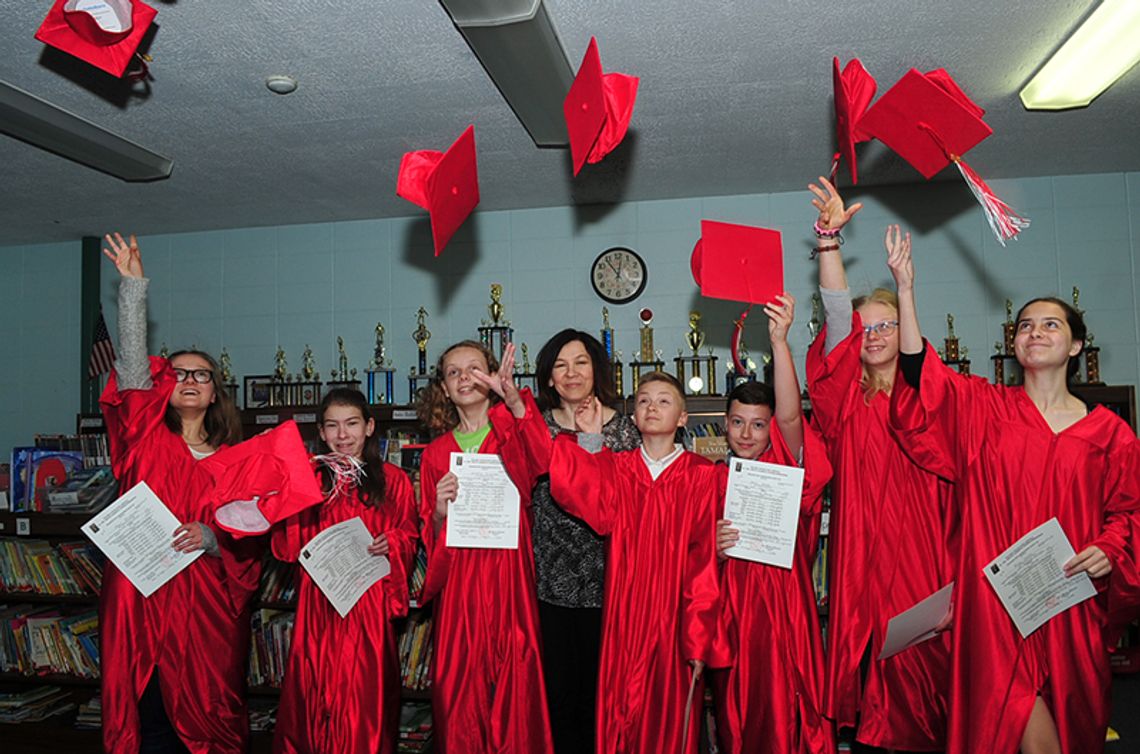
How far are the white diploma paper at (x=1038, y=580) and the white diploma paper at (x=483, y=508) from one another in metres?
1.44

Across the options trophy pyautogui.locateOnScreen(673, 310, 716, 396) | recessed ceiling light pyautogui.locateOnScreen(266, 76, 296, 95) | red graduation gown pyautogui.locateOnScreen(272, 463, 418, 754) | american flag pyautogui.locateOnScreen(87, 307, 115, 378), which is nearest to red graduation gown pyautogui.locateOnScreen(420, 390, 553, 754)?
red graduation gown pyautogui.locateOnScreen(272, 463, 418, 754)

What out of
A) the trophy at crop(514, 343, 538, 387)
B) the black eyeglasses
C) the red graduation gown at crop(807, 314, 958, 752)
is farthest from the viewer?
the trophy at crop(514, 343, 538, 387)

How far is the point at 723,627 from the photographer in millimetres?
2551

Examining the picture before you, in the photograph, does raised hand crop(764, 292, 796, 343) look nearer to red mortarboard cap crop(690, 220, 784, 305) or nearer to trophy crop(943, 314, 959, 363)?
red mortarboard cap crop(690, 220, 784, 305)

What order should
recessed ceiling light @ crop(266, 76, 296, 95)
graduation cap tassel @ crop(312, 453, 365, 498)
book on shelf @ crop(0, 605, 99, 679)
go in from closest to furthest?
graduation cap tassel @ crop(312, 453, 365, 498) < recessed ceiling light @ crop(266, 76, 296, 95) < book on shelf @ crop(0, 605, 99, 679)

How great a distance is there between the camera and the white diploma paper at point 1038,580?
2.15 metres

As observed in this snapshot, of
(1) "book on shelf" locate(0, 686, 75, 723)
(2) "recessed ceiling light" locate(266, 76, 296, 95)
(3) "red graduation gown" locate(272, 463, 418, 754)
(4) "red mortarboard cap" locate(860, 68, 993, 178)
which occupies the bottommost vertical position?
(1) "book on shelf" locate(0, 686, 75, 723)

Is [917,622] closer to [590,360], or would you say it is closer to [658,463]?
[658,463]

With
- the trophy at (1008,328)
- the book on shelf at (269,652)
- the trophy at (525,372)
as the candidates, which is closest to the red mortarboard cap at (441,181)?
the book on shelf at (269,652)

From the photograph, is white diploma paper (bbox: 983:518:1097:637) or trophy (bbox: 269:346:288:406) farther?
A: trophy (bbox: 269:346:288:406)

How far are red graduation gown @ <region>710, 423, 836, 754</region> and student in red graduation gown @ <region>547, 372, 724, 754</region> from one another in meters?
0.13

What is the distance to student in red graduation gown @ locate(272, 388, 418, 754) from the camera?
2.67m

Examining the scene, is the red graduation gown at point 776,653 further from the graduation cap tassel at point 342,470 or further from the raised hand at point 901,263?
the graduation cap tassel at point 342,470

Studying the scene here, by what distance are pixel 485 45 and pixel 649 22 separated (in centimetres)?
62
